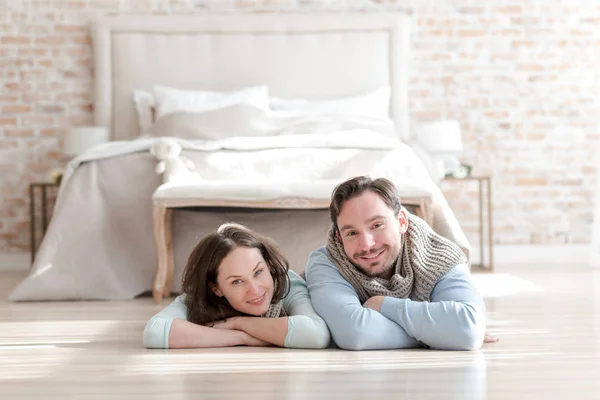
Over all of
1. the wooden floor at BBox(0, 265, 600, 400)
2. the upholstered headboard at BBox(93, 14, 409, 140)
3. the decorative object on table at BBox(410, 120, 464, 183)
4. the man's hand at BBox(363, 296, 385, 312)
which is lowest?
the wooden floor at BBox(0, 265, 600, 400)

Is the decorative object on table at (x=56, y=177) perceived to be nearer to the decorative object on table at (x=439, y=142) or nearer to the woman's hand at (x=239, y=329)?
the decorative object on table at (x=439, y=142)

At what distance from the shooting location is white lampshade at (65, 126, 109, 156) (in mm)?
5695

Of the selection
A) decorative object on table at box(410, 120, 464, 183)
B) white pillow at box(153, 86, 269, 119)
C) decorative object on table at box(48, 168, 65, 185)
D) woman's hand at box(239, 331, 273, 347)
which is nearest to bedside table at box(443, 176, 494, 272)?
decorative object on table at box(410, 120, 464, 183)

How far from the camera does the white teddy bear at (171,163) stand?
4.25 metres

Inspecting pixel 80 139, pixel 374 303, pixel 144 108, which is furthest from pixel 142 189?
pixel 374 303

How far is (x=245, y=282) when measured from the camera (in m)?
2.64

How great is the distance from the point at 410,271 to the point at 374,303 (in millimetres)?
174

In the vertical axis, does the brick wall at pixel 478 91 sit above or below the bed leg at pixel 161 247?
above

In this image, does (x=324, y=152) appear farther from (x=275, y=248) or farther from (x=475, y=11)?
(x=475, y=11)

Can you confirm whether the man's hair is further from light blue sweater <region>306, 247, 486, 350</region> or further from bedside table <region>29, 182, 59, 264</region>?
bedside table <region>29, 182, 59, 264</region>

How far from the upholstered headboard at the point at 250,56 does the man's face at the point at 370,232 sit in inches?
141

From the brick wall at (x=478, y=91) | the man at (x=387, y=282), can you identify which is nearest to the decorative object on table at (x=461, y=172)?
the brick wall at (x=478, y=91)

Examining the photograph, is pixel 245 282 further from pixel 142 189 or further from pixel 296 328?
pixel 142 189

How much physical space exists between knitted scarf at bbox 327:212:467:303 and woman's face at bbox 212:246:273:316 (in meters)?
0.24
